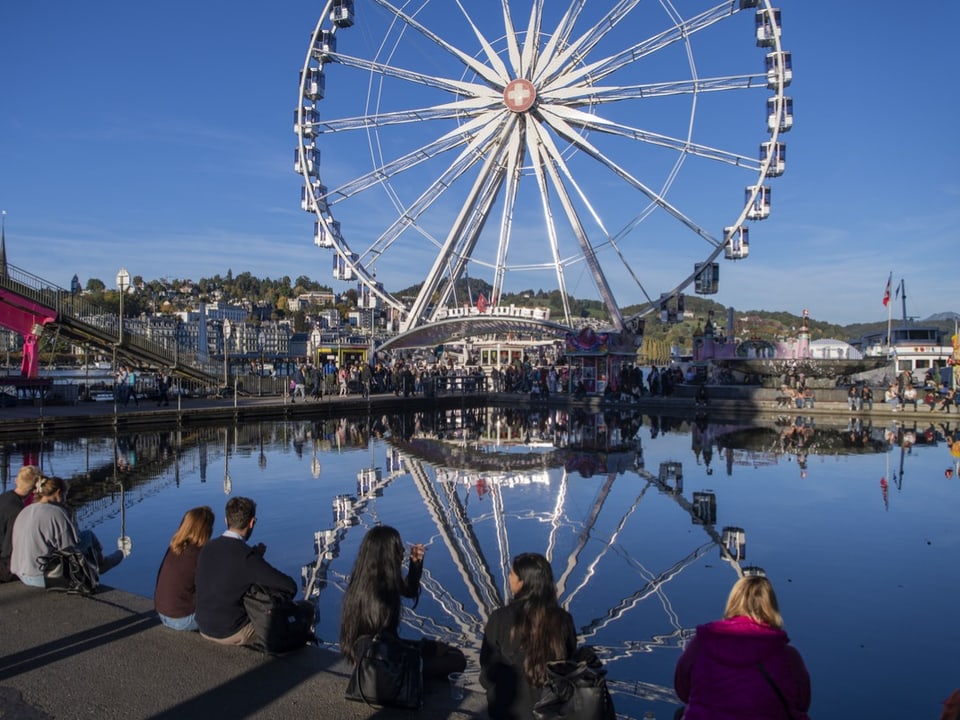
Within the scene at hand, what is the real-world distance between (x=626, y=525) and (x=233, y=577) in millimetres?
7440

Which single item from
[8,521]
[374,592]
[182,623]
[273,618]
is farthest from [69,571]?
[374,592]

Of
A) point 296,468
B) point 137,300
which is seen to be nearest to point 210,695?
point 296,468

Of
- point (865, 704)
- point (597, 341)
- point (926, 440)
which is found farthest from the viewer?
point (597, 341)

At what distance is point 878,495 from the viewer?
579 inches

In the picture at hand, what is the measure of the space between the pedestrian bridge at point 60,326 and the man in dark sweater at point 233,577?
26.6 metres

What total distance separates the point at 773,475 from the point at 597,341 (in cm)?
A: 2375

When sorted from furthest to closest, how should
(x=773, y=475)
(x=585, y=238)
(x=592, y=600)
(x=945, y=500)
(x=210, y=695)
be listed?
(x=585, y=238) → (x=773, y=475) → (x=945, y=500) → (x=592, y=600) → (x=210, y=695)

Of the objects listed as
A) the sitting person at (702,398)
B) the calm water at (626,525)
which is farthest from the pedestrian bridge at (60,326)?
the sitting person at (702,398)

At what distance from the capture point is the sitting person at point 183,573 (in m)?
5.90

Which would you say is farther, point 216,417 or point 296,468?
point 216,417

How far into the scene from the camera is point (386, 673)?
15.5 ft

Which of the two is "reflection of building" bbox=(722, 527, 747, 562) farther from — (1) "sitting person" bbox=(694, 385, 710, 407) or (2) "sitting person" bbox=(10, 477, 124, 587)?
(1) "sitting person" bbox=(694, 385, 710, 407)

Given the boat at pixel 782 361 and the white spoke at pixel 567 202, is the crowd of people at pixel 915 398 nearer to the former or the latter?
the boat at pixel 782 361

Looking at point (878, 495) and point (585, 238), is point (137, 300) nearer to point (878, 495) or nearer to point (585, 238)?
point (585, 238)
